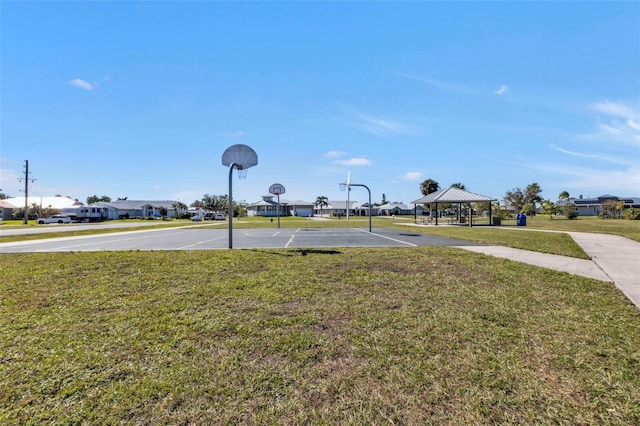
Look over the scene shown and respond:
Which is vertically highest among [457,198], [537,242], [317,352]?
[457,198]

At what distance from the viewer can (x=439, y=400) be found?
7.97 feet

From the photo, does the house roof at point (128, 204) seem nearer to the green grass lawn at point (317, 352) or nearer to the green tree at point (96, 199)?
the green tree at point (96, 199)

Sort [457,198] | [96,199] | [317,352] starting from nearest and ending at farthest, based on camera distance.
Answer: [317,352], [457,198], [96,199]

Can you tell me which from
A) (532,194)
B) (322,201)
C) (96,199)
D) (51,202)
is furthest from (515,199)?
(96,199)

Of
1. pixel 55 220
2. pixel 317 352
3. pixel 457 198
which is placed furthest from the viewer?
pixel 55 220

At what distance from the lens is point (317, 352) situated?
3221mm

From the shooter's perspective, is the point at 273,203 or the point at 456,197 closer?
the point at 456,197

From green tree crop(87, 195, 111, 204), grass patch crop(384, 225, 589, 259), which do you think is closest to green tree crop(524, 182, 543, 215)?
grass patch crop(384, 225, 589, 259)

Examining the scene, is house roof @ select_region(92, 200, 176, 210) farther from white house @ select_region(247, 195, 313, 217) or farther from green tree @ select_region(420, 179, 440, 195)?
green tree @ select_region(420, 179, 440, 195)

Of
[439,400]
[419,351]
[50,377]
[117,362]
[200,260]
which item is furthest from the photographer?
[200,260]

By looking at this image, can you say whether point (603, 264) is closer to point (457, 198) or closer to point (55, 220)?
point (457, 198)

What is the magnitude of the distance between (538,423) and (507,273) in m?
5.60

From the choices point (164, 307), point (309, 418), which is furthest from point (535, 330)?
point (164, 307)

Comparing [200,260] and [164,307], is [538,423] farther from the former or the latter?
[200,260]
